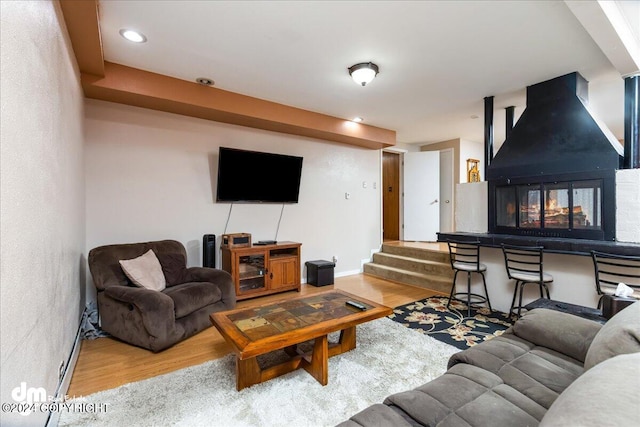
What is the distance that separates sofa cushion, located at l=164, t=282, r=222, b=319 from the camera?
8.67 feet

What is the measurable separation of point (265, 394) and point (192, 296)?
4.09 feet

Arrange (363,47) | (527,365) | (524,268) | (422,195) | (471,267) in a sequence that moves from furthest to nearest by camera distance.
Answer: (422,195)
(471,267)
(524,268)
(363,47)
(527,365)

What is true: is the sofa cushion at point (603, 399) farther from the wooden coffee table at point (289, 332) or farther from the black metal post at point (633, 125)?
the black metal post at point (633, 125)

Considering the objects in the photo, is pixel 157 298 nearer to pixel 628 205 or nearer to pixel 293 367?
pixel 293 367

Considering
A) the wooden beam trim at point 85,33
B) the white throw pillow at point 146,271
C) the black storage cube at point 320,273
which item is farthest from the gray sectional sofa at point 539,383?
the black storage cube at point 320,273

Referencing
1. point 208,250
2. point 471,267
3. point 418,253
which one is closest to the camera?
point 471,267

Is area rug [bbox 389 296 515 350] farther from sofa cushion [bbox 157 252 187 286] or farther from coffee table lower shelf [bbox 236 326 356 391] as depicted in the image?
sofa cushion [bbox 157 252 187 286]

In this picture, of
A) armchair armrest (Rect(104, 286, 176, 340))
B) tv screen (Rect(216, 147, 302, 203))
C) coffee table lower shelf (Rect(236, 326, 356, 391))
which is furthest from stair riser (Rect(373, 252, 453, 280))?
armchair armrest (Rect(104, 286, 176, 340))

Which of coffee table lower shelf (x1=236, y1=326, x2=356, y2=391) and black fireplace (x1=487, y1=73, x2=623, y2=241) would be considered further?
black fireplace (x1=487, y1=73, x2=623, y2=241)

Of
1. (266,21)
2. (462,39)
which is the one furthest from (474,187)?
(266,21)

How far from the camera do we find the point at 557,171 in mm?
3115

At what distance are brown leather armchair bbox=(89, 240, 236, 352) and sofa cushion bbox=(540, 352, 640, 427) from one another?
2611 millimetres

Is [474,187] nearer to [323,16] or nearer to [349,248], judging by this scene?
[349,248]

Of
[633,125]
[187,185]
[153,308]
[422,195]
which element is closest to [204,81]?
[187,185]
